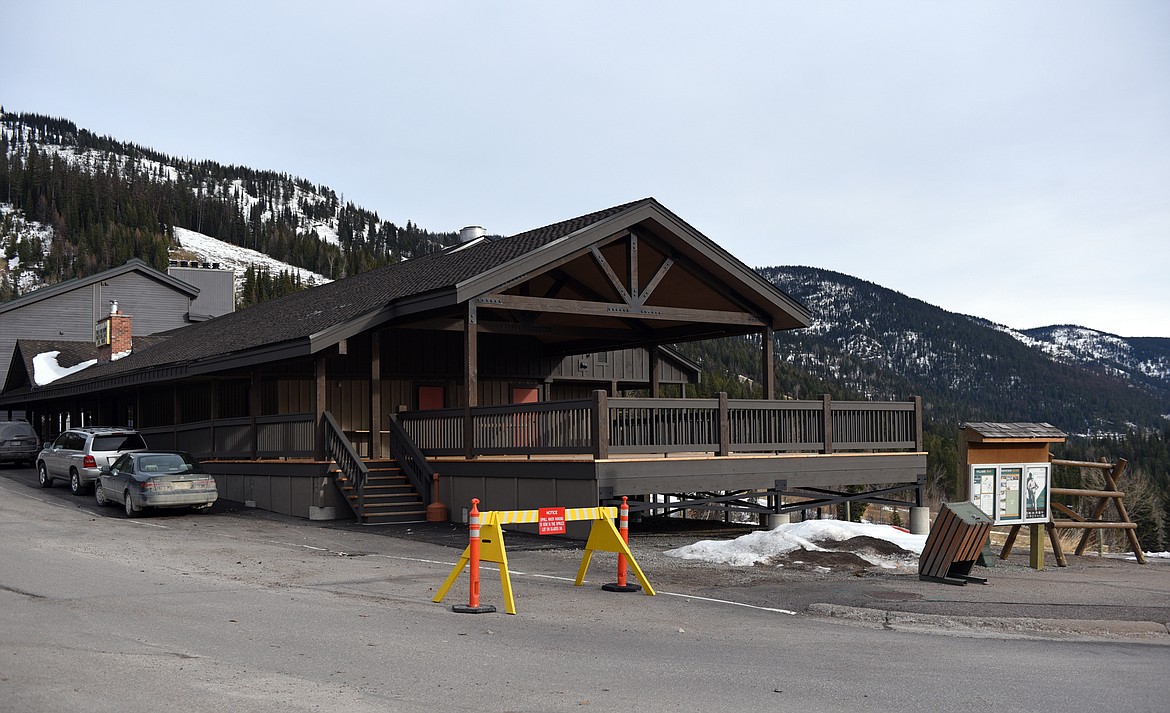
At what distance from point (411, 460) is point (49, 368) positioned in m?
27.4

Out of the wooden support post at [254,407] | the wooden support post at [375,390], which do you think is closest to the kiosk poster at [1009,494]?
the wooden support post at [375,390]

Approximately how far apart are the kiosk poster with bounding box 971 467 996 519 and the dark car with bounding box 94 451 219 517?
1528 centimetres

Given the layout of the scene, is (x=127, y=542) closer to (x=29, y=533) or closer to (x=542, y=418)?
(x=29, y=533)

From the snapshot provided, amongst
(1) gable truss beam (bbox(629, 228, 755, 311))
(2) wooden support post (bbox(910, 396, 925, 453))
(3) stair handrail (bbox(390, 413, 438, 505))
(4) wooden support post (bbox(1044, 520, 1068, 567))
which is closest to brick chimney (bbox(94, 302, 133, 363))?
(3) stair handrail (bbox(390, 413, 438, 505))

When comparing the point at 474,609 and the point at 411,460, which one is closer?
the point at 474,609

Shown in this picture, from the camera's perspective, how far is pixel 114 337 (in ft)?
130

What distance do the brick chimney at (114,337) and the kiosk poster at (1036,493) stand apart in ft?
111

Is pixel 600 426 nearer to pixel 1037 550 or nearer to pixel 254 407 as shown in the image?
pixel 1037 550

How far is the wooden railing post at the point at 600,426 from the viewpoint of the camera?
56.0 feet

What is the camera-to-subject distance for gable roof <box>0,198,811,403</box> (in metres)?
20.3

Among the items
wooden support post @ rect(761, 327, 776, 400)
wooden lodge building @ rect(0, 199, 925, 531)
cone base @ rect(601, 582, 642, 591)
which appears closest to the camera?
cone base @ rect(601, 582, 642, 591)

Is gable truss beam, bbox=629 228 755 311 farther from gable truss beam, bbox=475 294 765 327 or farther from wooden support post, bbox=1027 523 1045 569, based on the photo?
wooden support post, bbox=1027 523 1045 569

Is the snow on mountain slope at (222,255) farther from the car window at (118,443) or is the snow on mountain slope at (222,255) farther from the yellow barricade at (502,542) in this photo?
the yellow barricade at (502,542)

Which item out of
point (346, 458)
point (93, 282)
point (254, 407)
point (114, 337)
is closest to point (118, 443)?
point (254, 407)
